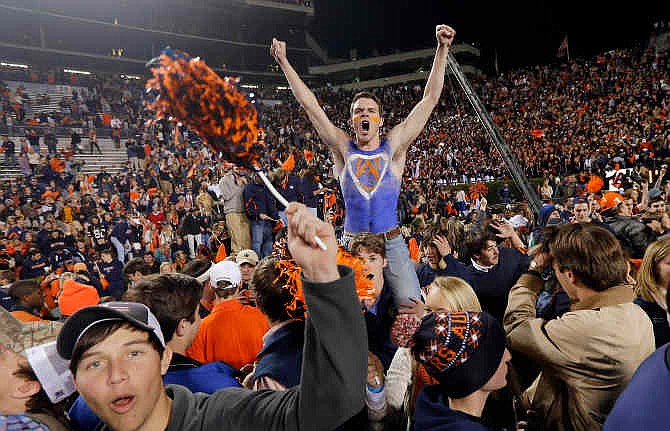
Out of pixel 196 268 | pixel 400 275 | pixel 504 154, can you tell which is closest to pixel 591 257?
pixel 400 275

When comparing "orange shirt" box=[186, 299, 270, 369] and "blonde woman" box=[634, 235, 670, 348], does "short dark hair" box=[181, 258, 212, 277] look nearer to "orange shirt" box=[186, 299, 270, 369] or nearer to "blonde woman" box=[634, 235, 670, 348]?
"orange shirt" box=[186, 299, 270, 369]

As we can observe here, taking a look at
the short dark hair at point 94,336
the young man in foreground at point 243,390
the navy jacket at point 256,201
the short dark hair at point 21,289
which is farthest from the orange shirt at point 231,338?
the navy jacket at point 256,201

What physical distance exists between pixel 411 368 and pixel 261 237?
5088 mm

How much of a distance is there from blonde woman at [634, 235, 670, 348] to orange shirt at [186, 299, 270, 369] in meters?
2.23

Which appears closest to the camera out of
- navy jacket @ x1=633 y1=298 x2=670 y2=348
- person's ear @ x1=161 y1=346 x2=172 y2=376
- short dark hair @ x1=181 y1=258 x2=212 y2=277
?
person's ear @ x1=161 y1=346 x2=172 y2=376

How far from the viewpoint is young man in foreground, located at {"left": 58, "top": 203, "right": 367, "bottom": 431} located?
37.2 inches

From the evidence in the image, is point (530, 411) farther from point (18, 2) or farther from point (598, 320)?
point (18, 2)

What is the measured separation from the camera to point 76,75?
27297 mm

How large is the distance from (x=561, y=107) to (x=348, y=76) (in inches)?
805

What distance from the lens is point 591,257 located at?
6.32 feet

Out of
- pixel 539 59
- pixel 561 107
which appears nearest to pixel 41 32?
pixel 561 107

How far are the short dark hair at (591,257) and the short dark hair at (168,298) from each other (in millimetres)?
1734

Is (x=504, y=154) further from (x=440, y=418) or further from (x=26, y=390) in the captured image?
(x=26, y=390)

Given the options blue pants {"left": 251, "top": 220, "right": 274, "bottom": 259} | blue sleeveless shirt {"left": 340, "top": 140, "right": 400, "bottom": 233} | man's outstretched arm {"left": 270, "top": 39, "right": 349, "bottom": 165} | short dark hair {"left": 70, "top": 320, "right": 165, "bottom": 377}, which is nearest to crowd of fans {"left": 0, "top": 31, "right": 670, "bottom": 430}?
short dark hair {"left": 70, "top": 320, "right": 165, "bottom": 377}
